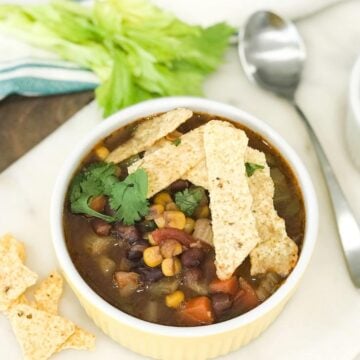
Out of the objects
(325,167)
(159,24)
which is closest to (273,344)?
(325,167)

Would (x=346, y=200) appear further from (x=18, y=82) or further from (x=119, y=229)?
(x=18, y=82)

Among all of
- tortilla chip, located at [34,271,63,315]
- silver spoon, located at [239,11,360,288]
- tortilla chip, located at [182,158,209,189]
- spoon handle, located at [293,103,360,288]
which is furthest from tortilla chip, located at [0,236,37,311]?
silver spoon, located at [239,11,360,288]

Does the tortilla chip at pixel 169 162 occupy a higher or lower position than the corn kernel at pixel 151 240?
higher

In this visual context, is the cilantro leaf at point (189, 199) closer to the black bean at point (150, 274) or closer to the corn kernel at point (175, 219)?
the corn kernel at point (175, 219)

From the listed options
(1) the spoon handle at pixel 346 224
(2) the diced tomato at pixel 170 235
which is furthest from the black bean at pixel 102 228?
(1) the spoon handle at pixel 346 224

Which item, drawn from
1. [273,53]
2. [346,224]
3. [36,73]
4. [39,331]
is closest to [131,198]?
[39,331]

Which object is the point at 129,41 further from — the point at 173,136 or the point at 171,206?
the point at 171,206
